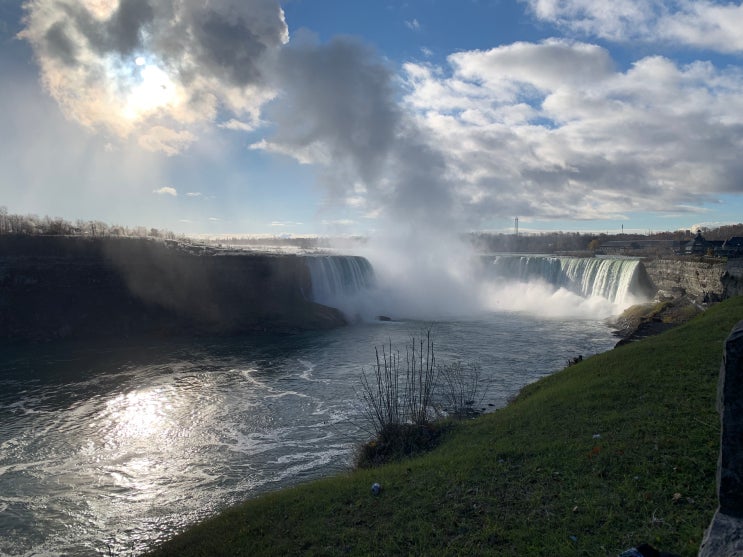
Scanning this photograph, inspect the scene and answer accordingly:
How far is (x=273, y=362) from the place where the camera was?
29125 millimetres

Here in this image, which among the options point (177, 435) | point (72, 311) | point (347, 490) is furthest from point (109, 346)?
point (347, 490)

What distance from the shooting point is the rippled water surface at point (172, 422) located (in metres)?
11.9

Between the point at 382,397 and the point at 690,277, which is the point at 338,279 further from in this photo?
the point at 382,397

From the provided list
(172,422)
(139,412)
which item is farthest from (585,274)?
(139,412)

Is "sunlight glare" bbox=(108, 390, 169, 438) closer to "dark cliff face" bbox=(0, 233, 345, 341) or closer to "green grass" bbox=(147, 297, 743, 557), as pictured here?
"green grass" bbox=(147, 297, 743, 557)

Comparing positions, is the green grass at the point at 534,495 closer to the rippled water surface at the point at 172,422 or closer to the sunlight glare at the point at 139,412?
the rippled water surface at the point at 172,422

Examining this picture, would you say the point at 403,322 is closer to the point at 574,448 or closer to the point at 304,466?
the point at 304,466

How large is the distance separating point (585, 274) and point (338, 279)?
27.0 metres

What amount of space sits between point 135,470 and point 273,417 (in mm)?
5435

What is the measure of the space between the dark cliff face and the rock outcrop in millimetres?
36769

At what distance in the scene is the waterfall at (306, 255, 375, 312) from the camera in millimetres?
48719

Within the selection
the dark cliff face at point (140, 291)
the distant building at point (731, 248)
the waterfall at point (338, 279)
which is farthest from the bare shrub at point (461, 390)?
the distant building at point (731, 248)

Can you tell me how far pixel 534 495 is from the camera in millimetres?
7777

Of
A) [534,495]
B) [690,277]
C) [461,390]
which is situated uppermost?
[690,277]
